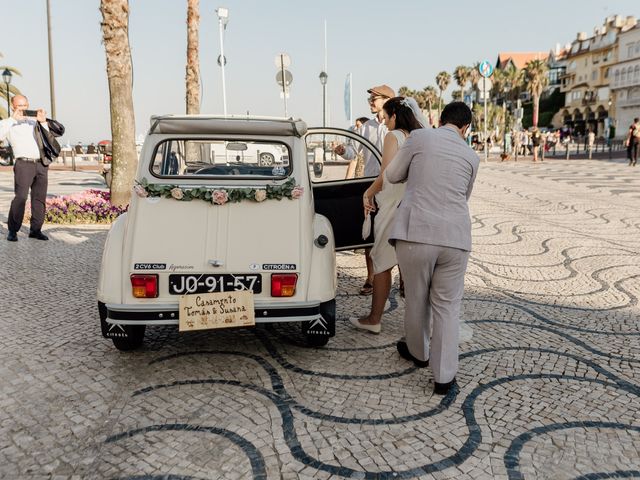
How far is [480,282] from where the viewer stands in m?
6.04

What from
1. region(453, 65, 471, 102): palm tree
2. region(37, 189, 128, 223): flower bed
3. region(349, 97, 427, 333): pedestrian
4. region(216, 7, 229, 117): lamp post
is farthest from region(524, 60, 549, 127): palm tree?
region(349, 97, 427, 333): pedestrian

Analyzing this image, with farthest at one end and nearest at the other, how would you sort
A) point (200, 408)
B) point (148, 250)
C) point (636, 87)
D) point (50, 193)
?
point (636, 87), point (50, 193), point (148, 250), point (200, 408)

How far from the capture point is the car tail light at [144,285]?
3.51 meters

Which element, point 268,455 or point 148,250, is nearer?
point 268,455

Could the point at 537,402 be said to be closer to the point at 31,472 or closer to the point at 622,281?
the point at 31,472

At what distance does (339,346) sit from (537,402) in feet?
4.84

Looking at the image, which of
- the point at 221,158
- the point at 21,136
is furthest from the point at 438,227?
the point at 21,136

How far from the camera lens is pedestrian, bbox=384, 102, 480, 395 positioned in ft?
10.7

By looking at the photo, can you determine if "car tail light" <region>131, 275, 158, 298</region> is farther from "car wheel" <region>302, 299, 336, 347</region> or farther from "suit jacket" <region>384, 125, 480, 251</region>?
"suit jacket" <region>384, 125, 480, 251</region>

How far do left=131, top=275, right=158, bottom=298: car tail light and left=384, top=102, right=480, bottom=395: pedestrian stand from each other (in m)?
1.55

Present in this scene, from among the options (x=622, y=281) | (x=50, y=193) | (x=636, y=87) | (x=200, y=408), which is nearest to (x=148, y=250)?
(x=200, y=408)

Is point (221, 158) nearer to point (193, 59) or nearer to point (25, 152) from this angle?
point (25, 152)

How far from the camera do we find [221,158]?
4633mm

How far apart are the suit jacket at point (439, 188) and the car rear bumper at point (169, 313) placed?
834 mm
